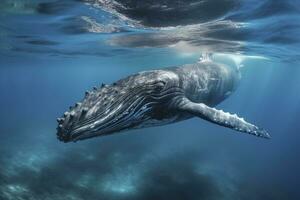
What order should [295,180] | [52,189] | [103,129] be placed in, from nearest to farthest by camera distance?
[103,129], [52,189], [295,180]

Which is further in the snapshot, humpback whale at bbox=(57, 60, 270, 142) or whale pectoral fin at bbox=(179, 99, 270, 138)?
whale pectoral fin at bbox=(179, 99, 270, 138)

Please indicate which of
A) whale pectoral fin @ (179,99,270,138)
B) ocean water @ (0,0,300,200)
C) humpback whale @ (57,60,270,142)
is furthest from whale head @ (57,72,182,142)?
ocean water @ (0,0,300,200)

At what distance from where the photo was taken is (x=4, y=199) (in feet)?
49.4

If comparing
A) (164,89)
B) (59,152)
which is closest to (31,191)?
(59,152)

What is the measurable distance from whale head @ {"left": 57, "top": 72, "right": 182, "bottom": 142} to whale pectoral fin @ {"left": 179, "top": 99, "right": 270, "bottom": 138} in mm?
506

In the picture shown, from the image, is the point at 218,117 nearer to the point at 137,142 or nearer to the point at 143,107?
the point at 143,107

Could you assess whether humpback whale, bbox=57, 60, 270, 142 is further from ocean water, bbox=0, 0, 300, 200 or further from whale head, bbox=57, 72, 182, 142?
ocean water, bbox=0, 0, 300, 200

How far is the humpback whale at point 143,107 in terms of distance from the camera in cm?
545

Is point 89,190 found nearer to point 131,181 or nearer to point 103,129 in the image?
point 131,181

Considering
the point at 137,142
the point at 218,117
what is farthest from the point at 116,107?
the point at 137,142

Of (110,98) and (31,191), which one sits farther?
(31,191)

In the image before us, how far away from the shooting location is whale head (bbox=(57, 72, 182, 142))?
5355 millimetres

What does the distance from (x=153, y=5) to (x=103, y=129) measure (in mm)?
9127

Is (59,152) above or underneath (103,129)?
underneath
